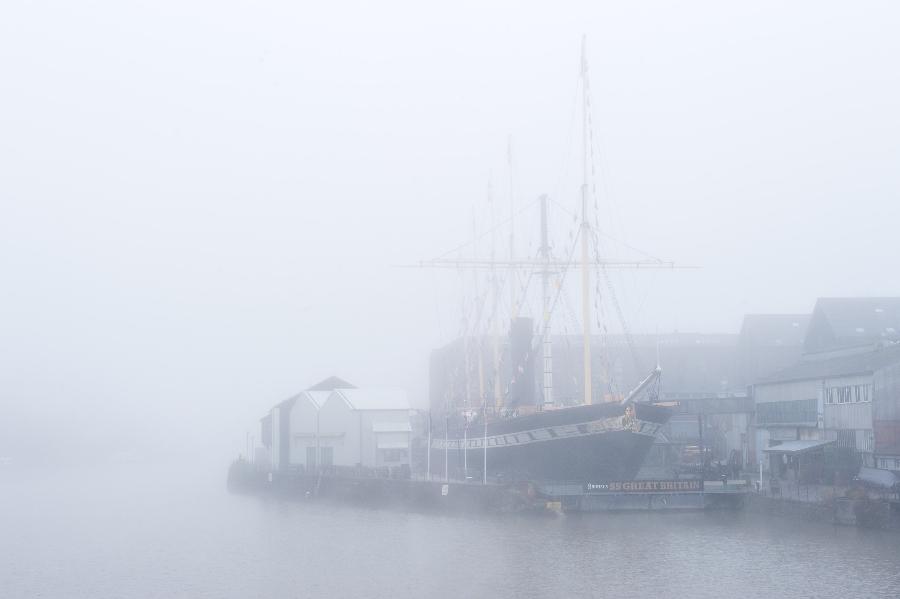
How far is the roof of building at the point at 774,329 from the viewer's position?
218 feet

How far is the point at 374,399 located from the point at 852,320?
76.6 feet

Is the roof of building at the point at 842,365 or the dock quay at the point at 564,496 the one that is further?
the roof of building at the point at 842,365

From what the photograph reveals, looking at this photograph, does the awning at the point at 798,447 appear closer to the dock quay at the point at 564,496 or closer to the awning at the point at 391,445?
the dock quay at the point at 564,496

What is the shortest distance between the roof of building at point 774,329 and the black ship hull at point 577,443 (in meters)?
30.2

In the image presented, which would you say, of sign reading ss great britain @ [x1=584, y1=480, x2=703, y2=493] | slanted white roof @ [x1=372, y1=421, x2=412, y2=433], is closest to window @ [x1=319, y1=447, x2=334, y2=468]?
slanted white roof @ [x1=372, y1=421, x2=412, y2=433]

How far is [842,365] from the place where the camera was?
3966cm

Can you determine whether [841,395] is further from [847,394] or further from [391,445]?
[391,445]

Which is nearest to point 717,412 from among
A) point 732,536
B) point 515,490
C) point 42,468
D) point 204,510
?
point 515,490

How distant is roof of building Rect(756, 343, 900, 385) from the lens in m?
36.0

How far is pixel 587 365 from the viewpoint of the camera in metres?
39.9

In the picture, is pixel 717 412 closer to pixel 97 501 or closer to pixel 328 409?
pixel 328 409

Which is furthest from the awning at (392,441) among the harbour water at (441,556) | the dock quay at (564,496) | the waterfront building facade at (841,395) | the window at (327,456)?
the waterfront building facade at (841,395)

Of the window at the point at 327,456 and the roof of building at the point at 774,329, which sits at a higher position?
the roof of building at the point at 774,329

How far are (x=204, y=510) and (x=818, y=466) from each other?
23.6 m
